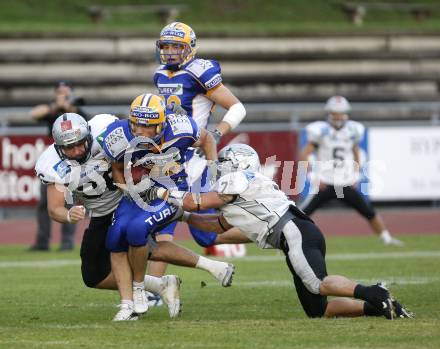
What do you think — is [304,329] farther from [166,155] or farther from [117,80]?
[117,80]

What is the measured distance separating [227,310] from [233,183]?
1159mm

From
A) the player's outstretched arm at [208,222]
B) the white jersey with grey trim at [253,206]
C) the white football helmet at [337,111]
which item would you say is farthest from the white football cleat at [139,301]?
the white football helmet at [337,111]

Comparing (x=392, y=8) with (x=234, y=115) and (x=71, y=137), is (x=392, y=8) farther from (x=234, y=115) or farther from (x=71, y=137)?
(x=71, y=137)

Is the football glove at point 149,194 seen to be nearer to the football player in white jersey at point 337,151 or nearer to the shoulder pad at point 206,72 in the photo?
the shoulder pad at point 206,72

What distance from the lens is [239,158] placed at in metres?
6.77

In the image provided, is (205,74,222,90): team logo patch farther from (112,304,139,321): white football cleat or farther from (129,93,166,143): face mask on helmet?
(112,304,139,321): white football cleat

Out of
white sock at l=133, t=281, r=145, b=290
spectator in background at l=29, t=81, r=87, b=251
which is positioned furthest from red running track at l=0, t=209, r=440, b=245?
white sock at l=133, t=281, r=145, b=290

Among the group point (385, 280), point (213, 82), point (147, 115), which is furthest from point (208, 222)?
point (385, 280)

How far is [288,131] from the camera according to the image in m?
15.4

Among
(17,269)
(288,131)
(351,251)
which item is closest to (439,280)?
(351,251)

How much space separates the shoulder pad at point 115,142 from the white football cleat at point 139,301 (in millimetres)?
858

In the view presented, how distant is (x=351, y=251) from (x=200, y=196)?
522 centimetres

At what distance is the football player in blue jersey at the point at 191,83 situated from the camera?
7.92 m

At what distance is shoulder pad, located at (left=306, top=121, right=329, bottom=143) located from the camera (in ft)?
41.8
